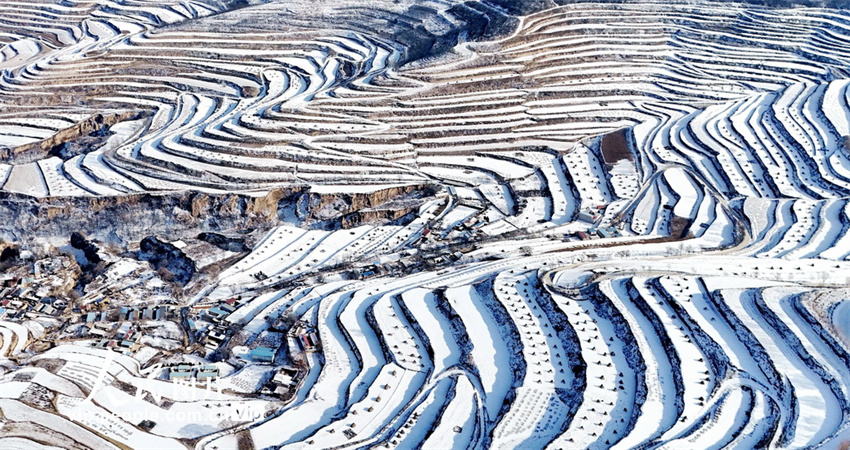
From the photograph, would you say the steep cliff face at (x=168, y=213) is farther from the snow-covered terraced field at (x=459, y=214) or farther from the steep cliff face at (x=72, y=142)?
the steep cliff face at (x=72, y=142)

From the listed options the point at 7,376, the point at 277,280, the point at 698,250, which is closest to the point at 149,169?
the point at 277,280

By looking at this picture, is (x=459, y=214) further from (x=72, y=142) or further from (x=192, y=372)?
(x=72, y=142)

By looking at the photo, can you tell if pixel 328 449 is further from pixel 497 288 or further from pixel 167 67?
pixel 167 67

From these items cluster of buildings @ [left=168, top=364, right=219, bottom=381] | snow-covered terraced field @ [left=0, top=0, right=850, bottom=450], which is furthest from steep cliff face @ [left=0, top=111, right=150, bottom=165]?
cluster of buildings @ [left=168, top=364, right=219, bottom=381]

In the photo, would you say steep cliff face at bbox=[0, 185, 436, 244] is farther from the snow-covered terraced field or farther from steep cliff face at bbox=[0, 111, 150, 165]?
steep cliff face at bbox=[0, 111, 150, 165]

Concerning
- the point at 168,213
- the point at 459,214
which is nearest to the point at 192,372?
the point at 168,213
